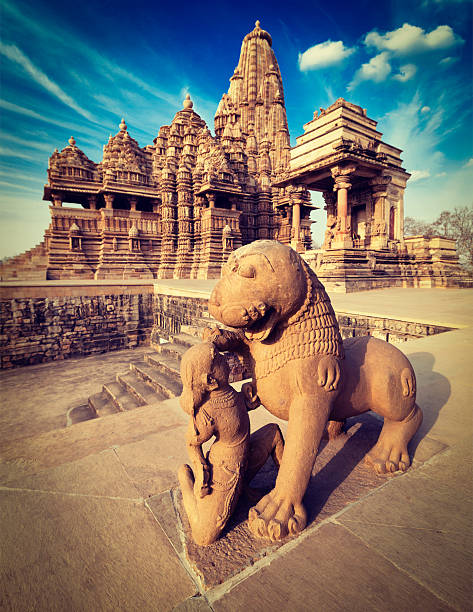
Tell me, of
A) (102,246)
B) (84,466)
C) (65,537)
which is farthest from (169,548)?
(102,246)

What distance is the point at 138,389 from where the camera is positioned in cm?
507

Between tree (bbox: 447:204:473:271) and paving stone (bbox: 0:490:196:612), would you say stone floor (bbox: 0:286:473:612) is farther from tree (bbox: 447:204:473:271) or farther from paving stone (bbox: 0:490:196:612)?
tree (bbox: 447:204:473:271)

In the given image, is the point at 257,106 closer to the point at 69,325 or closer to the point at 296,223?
the point at 296,223

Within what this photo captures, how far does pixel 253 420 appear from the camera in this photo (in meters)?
2.23

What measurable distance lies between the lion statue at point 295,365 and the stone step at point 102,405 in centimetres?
435

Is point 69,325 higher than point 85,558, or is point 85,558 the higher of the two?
point 85,558

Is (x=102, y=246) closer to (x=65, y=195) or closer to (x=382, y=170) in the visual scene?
(x=65, y=195)

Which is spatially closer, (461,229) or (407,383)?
(407,383)

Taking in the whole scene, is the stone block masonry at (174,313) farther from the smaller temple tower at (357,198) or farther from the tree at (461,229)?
the tree at (461,229)

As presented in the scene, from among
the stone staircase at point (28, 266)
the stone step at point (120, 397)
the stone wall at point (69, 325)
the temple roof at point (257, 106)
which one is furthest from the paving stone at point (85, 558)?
the temple roof at point (257, 106)

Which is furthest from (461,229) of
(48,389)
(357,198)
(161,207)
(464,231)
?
(48,389)

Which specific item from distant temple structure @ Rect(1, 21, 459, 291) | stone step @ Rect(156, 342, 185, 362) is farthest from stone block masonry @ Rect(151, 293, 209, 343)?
distant temple structure @ Rect(1, 21, 459, 291)

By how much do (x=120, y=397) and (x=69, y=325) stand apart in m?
5.71

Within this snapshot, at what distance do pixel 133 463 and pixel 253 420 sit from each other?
2.88ft
